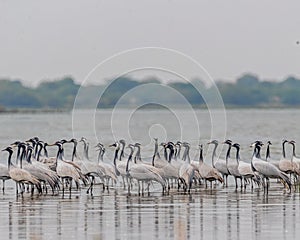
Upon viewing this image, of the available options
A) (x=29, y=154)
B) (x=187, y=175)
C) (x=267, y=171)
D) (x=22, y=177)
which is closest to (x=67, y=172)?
(x=29, y=154)

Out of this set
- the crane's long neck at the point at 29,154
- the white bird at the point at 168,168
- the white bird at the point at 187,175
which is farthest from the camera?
the white bird at the point at 168,168

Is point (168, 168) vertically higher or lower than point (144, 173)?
higher

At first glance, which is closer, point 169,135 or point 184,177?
point 184,177

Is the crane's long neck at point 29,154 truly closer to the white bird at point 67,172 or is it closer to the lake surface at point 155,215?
the white bird at point 67,172

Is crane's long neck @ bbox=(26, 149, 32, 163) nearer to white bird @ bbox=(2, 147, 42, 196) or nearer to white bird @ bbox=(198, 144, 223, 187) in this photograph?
white bird @ bbox=(2, 147, 42, 196)

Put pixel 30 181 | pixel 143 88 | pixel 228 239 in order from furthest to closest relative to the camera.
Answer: pixel 143 88 < pixel 30 181 < pixel 228 239

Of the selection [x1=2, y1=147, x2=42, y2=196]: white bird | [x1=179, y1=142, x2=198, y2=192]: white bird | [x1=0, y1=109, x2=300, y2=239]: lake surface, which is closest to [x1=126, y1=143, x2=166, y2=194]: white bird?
[x1=0, y1=109, x2=300, y2=239]: lake surface

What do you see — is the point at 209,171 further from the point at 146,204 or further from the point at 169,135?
the point at 169,135

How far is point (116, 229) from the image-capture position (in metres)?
19.3

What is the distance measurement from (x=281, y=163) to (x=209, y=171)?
7.45 ft

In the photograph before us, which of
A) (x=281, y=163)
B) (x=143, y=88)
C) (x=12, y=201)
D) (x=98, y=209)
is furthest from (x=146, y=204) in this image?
(x=143, y=88)

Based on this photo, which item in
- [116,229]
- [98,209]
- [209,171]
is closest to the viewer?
[116,229]

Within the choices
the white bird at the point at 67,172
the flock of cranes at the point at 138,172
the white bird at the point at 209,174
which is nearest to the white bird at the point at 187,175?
the flock of cranes at the point at 138,172

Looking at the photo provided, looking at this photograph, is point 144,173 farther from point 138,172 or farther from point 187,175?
point 187,175
